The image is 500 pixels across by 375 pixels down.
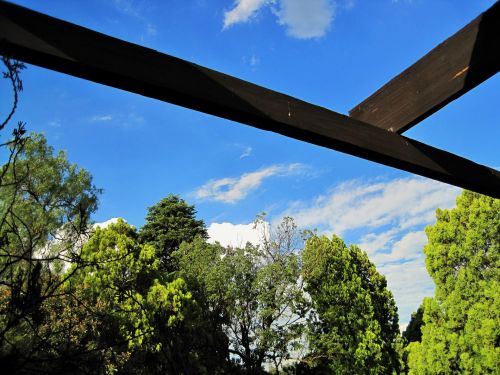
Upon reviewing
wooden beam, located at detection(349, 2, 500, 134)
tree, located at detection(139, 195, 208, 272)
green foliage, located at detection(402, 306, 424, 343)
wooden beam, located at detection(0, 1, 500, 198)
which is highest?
tree, located at detection(139, 195, 208, 272)

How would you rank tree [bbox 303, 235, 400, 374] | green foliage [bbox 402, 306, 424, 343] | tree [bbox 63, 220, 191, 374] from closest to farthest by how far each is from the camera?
1. tree [bbox 63, 220, 191, 374]
2. tree [bbox 303, 235, 400, 374]
3. green foliage [bbox 402, 306, 424, 343]

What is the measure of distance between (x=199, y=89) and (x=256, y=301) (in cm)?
1097

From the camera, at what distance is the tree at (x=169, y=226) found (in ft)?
61.4

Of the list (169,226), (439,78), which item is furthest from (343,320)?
(439,78)

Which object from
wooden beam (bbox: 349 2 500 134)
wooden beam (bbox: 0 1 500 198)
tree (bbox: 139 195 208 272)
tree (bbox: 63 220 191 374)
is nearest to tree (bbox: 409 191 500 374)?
tree (bbox: 63 220 191 374)

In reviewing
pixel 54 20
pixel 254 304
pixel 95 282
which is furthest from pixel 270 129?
pixel 254 304

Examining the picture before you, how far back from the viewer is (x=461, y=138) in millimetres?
4160

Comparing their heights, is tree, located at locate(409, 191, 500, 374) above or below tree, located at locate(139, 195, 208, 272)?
below

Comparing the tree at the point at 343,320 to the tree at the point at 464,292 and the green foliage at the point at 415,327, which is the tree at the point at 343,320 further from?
the tree at the point at 464,292

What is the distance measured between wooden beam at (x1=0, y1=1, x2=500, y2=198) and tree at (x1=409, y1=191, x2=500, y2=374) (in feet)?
29.7

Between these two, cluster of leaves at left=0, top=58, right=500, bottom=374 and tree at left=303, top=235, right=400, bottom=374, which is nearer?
cluster of leaves at left=0, top=58, right=500, bottom=374

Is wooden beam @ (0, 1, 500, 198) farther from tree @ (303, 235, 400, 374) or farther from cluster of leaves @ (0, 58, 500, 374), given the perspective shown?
tree @ (303, 235, 400, 374)

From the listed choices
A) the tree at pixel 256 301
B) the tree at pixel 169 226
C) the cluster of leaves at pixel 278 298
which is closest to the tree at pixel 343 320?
the cluster of leaves at pixel 278 298

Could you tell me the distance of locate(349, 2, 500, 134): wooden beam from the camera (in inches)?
52.7
